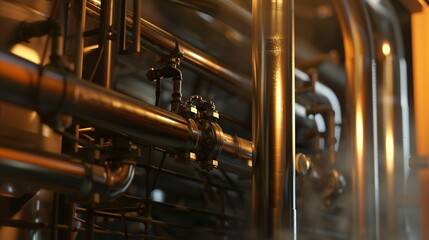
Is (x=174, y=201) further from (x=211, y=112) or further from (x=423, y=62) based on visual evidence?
(x=423, y=62)

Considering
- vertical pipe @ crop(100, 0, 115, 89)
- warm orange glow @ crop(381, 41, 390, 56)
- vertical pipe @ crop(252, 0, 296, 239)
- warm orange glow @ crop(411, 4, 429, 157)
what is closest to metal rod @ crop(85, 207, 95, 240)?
vertical pipe @ crop(100, 0, 115, 89)

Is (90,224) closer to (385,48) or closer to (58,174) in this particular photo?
(58,174)

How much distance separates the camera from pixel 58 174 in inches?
40.5

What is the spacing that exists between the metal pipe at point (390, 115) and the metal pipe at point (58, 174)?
1.14 m

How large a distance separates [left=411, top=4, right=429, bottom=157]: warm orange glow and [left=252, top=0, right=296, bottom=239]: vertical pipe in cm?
28

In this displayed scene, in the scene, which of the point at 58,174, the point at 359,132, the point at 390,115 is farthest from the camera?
the point at 390,115

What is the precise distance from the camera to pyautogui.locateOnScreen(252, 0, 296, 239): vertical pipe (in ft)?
4.54

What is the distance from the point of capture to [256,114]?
1.44m

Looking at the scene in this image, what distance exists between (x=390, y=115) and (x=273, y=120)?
2.76 feet

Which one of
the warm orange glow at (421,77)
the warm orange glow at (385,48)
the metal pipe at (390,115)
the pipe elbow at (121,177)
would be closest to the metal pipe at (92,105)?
the pipe elbow at (121,177)

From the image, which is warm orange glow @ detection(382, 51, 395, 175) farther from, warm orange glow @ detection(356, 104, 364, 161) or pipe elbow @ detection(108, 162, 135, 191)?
pipe elbow @ detection(108, 162, 135, 191)

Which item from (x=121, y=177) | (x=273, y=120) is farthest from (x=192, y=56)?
(x=121, y=177)

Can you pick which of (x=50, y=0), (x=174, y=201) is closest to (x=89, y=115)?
(x=50, y=0)

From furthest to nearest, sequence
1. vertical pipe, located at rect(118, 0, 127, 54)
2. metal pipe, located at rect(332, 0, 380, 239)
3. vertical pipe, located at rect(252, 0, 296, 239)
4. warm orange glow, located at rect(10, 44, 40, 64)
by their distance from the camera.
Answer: metal pipe, located at rect(332, 0, 380, 239)
vertical pipe, located at rect(252, 0, 296, 239)
vertical pipe, located at rect(118, 0, 127, 54)
warm orange glow, located at rect(10, 44, 40, 64)
